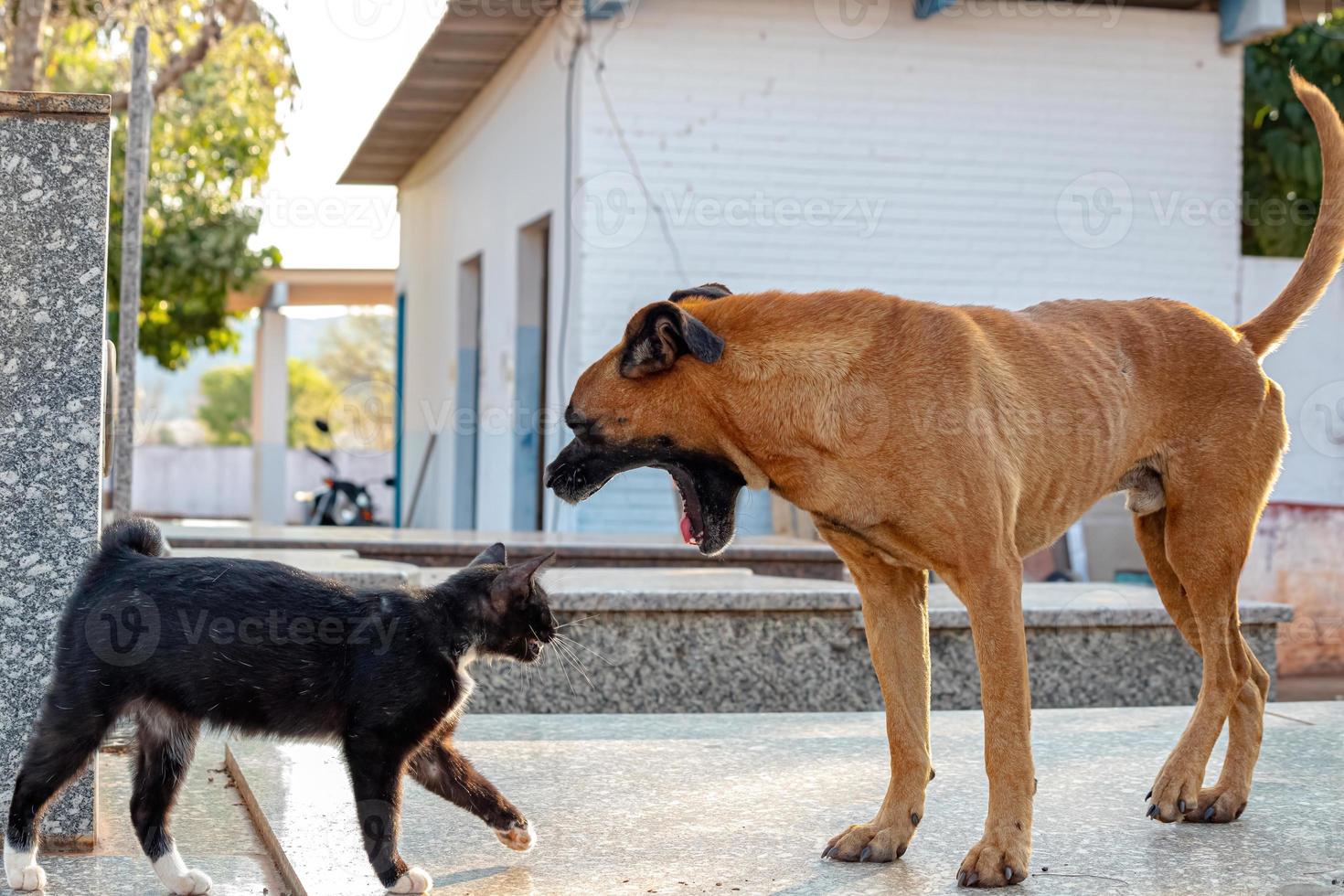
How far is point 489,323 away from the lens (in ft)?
54.1

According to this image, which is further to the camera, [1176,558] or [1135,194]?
[1135,194]

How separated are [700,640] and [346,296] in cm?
2042

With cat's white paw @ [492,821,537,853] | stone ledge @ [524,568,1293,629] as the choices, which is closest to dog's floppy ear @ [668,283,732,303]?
cat's white paw @ [492,821,537,853]

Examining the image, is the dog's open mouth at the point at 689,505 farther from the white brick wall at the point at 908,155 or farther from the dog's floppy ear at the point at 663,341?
the white brick wall at the point at 908,155

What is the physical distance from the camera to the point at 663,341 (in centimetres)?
348

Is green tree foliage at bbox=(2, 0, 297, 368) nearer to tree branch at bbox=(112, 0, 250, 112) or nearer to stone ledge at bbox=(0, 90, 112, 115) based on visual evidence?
tree branch at bbox=(112, 0, 250, 112)

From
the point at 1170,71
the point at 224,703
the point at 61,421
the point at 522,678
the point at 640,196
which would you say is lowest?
the point at 522,678

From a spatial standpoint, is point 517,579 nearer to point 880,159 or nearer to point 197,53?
point 880,159

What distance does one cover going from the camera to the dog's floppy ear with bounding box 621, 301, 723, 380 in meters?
3.42

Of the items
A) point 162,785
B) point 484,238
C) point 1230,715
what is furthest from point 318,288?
point 1230,715

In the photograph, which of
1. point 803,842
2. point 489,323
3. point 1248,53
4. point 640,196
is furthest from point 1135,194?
point 803,842

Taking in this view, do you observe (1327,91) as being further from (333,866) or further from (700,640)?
(333,866)

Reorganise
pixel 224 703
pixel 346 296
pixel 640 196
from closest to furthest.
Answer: pixel 224 703
pixel 640 196
pixel 346 296

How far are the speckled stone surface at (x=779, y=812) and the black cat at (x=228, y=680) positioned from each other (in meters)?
0.29
